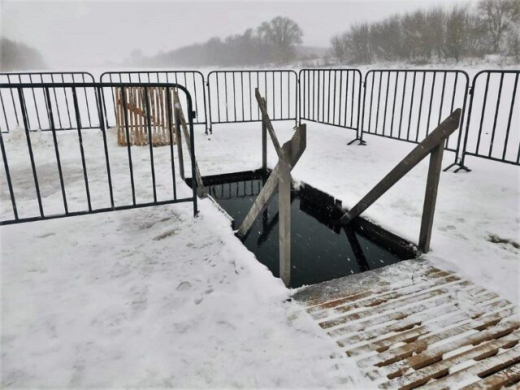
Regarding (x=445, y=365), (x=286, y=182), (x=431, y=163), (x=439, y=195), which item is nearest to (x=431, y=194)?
(x=431, y=163)

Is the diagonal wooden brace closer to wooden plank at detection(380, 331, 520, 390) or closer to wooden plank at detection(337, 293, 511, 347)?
wooden plank at detection(337, 293, 511, 347)

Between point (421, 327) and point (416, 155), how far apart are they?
1.39 m

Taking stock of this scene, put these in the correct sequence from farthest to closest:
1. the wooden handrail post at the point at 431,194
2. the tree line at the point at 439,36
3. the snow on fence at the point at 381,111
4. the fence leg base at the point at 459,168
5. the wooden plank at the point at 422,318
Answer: the tree line at the point at 439,36
the snow on fence at the point at 381,111
the fence leg base at the point at 459,168
the wooden handrail post at the point at 431,194
the wooden plank at the point at 422,318

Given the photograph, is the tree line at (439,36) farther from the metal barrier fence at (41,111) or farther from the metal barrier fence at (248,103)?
the metal barrier fence at (41,111)

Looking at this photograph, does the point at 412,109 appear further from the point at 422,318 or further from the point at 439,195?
the point at 422,318

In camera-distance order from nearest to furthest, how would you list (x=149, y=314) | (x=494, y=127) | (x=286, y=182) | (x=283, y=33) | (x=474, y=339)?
(x=474, y=339) → (x=149, y=314) → (x=286, y=182) → (x=494, y=127) → (x=283, y=33)

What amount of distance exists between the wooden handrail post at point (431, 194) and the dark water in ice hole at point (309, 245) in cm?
48

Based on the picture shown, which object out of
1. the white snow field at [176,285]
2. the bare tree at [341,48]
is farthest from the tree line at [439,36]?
the white snow field at [176,285]

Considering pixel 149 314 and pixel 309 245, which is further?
pixel 309 245

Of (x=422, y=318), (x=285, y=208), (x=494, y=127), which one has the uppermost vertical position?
(x=494, y=127)

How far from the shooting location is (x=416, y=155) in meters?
2.86

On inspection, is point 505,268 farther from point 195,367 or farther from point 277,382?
point 195,367

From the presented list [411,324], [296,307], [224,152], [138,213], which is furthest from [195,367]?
[224,152]

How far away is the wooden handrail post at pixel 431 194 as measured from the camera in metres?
2.73
